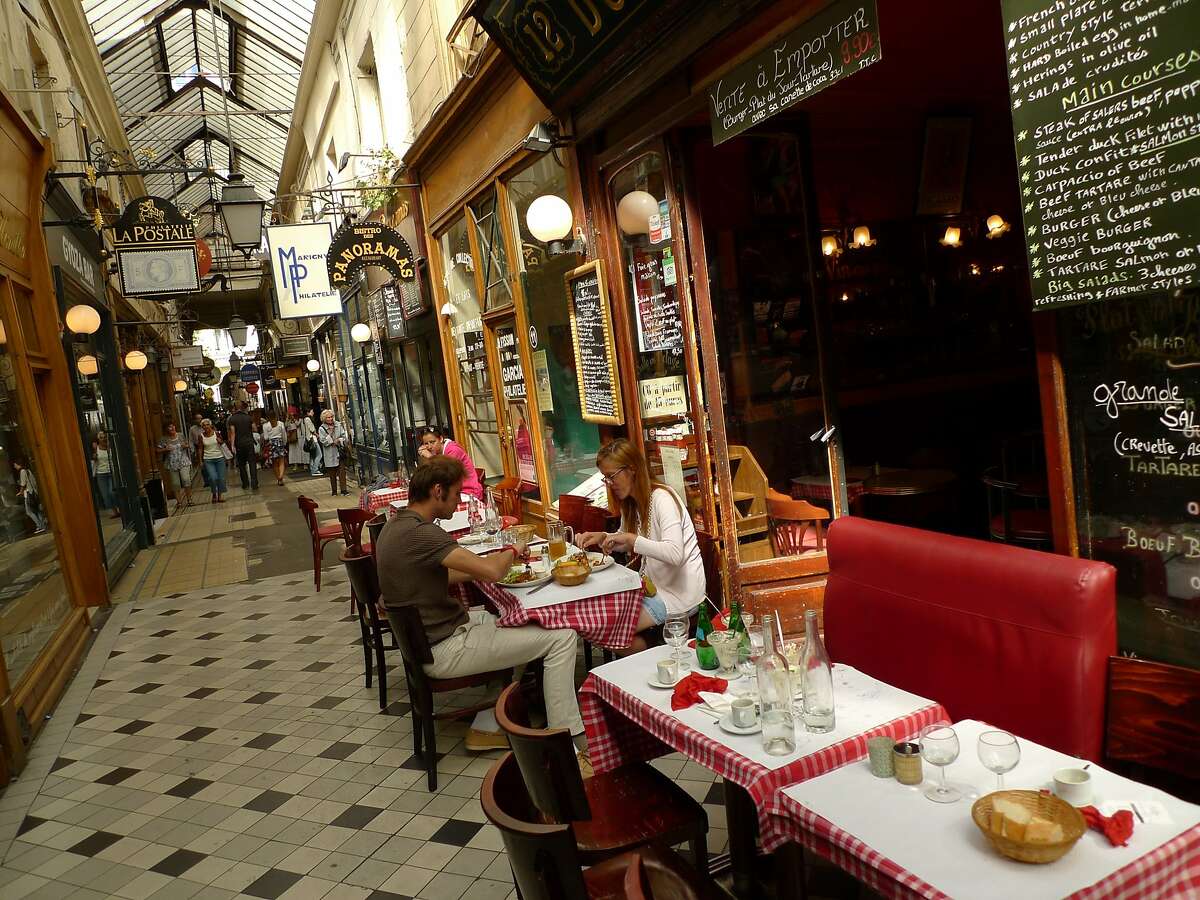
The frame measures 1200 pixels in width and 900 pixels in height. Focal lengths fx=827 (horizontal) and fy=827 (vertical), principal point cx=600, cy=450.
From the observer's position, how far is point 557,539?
16.8 feet

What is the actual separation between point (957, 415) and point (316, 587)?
715cm

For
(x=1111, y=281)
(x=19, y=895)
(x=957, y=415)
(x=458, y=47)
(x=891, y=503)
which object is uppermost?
(x=458, y=47)

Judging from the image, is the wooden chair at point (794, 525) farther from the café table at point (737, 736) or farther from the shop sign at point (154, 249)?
Answer: the shop sign at point (154, 249)

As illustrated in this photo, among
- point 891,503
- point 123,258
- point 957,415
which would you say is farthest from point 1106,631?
point 123,258

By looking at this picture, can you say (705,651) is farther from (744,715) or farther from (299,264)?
(299,264)

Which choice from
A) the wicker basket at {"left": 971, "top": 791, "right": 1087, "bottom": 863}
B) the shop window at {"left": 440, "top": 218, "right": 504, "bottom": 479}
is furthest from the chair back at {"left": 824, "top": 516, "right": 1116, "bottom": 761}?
the shop window at {"left": 440, "top": 218, "right": 504, "bottom": 479}

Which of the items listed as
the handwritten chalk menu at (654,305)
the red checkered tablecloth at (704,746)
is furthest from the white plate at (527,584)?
the handwritten chalk menu at (654,305)

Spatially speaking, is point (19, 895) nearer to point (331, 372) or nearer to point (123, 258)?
point (123, 258)

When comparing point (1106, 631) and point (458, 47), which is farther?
point (458, 47)

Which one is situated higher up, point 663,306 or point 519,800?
point 663,306

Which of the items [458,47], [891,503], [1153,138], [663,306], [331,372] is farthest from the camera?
[331,372]

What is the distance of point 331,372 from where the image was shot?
25203mm

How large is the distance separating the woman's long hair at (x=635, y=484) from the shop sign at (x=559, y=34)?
8.37ft

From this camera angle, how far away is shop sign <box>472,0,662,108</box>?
16.7 ft
